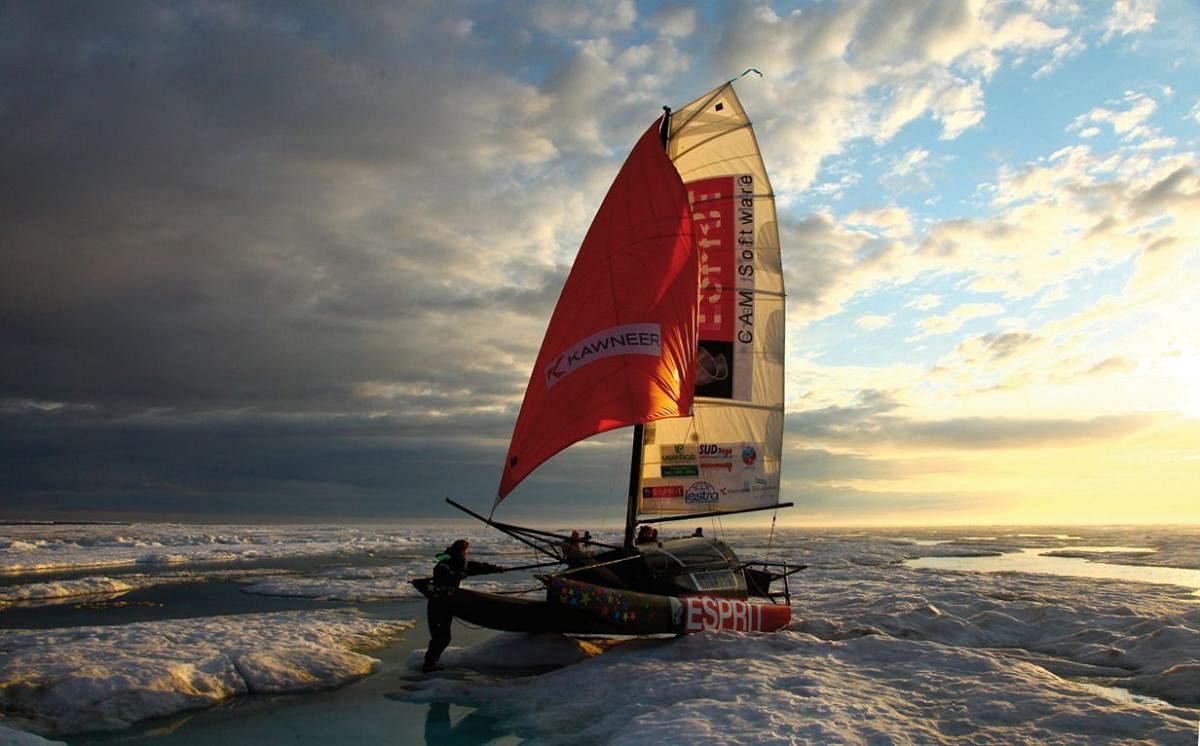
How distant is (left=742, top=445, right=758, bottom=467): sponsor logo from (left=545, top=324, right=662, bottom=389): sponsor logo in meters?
4.17

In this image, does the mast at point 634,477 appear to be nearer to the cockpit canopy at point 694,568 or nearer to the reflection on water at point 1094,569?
the cockpit canopy at point 694,568

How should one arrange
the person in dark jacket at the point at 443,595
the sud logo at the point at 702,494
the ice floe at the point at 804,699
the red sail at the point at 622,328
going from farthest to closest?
the sud logo at the point at 702,494, the red sail at the point at 622,328, the person in dark jacket at the point at 443,595, the ice floe at the point at 804,699

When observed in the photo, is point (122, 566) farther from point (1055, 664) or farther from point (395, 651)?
point (1055, 664)

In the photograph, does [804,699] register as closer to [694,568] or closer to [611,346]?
[694,568]

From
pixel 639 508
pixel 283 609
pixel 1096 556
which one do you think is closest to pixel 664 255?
pixel 639 508

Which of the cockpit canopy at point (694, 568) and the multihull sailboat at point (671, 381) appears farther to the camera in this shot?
the cockpit canopy at point (694, 568)

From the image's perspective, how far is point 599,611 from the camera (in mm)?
12727

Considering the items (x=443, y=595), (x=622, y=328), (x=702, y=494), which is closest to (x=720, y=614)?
(x=702, y=494)

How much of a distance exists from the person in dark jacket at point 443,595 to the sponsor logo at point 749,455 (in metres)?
6.57

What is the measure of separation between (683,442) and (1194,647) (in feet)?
33.6

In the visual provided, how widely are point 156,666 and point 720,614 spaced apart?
951 centimetres

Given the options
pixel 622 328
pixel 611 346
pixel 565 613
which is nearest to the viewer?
pixel 565 613

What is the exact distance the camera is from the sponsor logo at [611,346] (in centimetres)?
1399

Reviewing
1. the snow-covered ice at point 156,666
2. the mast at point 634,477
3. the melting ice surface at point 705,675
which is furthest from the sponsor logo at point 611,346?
the snow-covered ice at point 156,666
